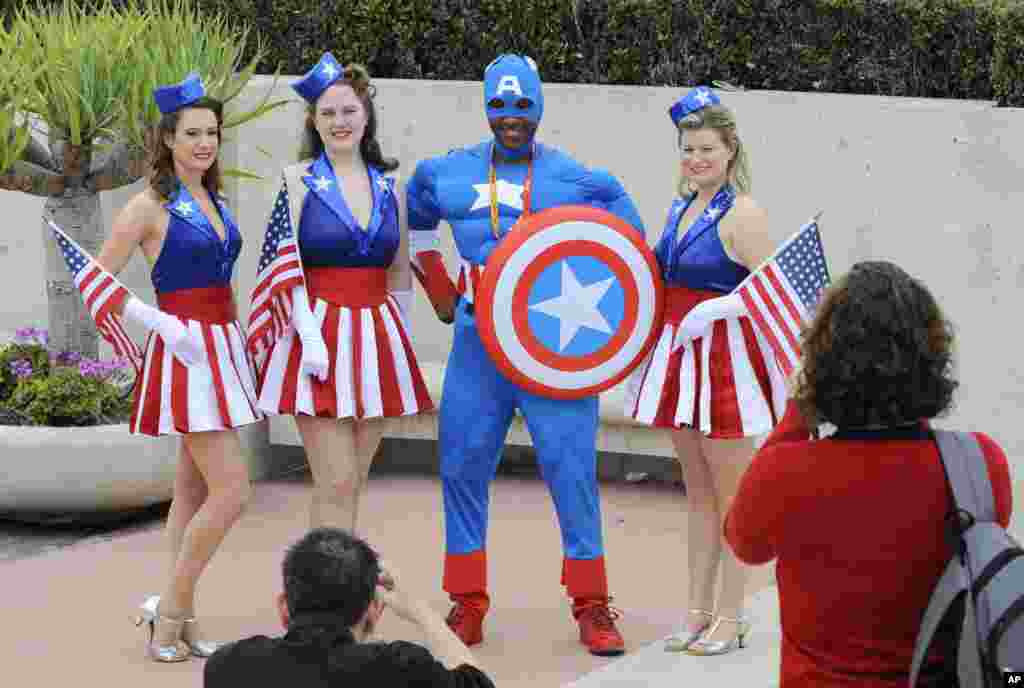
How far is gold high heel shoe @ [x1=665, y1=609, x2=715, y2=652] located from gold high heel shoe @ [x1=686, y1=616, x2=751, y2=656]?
0.05ft

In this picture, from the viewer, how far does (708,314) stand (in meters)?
5.04

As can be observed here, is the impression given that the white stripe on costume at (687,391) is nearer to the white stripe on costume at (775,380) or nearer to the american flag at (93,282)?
the white stripe on costume at (775,380)

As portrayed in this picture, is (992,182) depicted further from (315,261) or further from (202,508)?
(202,508)

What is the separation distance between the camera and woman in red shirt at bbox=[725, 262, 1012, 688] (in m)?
2.93

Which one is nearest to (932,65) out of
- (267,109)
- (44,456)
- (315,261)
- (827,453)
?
(267,109)

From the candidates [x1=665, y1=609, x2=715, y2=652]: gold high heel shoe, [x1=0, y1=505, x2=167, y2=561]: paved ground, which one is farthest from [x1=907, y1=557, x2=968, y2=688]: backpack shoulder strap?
[x1=0, y1=505, x2=167, y2=561]: paved ground

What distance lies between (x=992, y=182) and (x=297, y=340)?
2.90m

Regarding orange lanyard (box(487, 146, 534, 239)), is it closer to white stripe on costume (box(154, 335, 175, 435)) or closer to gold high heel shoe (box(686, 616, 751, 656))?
white stripe on costume (box(154, 335, 175, 435))

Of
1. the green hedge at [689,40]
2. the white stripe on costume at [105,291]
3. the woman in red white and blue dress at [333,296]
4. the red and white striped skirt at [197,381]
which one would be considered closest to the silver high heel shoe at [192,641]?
the woman in red white and blue dress at [333,296]

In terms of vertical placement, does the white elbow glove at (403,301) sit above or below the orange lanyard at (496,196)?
below

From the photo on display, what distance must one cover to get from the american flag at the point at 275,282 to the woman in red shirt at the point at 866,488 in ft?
A: 8.27

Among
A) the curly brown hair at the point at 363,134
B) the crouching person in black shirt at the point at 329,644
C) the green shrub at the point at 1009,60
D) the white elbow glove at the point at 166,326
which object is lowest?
the crouching person in black shirt at the point at 329,644

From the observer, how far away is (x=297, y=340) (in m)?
5.35

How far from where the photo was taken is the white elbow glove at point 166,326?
510 cm
